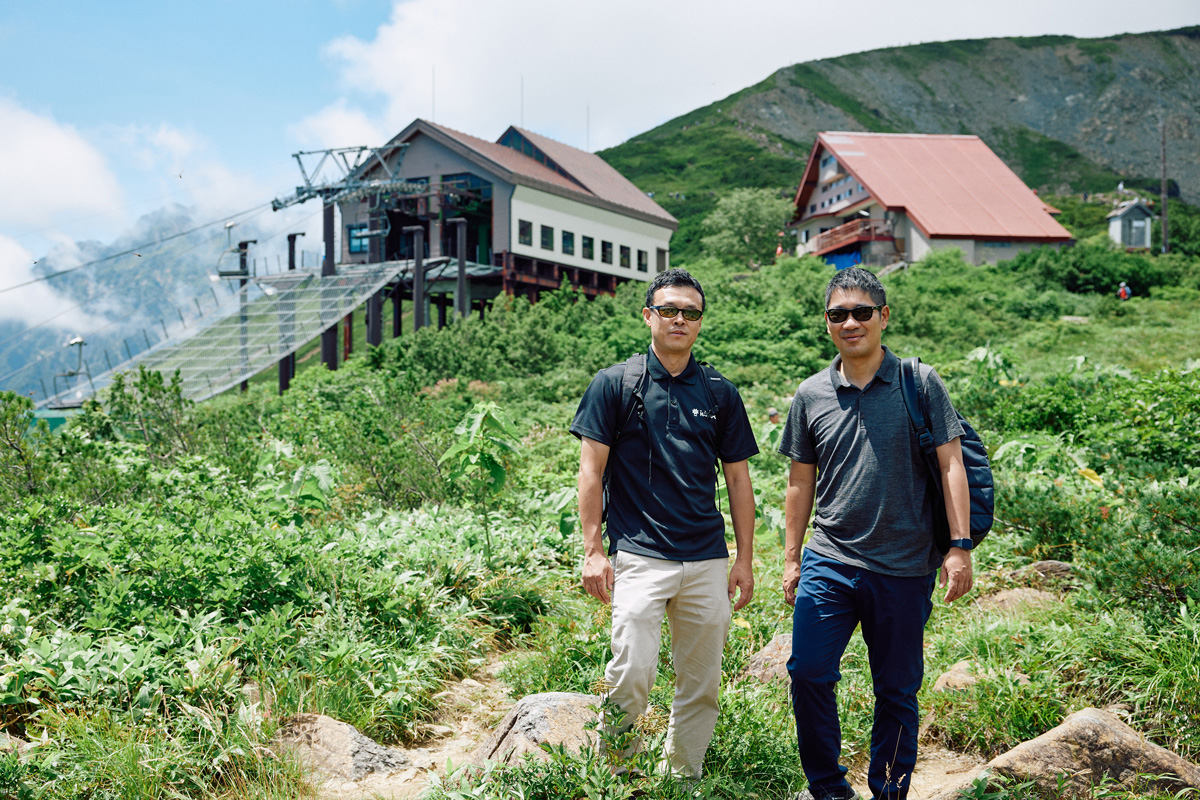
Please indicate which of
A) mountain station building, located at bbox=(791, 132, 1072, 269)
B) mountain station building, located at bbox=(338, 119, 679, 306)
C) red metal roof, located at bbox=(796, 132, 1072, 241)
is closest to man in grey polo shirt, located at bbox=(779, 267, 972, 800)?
mountain station building, located at bbox=(338, 119, 679, 306)

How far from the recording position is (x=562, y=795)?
10.6 feet

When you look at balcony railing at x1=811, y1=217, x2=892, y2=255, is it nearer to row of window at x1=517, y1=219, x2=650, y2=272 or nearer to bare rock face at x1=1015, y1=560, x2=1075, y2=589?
row of window at x1=517, y1=219, x2=650, y2=272

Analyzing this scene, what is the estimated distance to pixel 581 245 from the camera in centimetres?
2972

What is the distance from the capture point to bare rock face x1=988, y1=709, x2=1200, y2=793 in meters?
3.67

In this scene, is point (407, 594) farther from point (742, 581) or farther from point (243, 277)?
point (243, 277)

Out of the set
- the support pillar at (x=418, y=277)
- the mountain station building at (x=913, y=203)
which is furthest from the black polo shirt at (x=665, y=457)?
the mountain station building at (x=913, y=203)

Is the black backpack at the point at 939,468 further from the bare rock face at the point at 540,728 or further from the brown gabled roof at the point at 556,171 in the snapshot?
the brown gabled roof at the point at 556,171

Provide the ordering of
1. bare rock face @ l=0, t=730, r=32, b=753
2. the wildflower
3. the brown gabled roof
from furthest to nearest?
the brown gabled roof < the wildflower < bare rock face @ l=0, t=730, r=32, b=753

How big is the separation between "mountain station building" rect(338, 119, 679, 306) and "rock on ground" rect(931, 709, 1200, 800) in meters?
23.3


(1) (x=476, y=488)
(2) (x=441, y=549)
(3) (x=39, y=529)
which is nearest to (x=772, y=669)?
(2) (x=441, y=549)

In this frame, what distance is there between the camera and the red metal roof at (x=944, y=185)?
33406 millimetres

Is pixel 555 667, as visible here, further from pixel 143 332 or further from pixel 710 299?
pixel 143 332

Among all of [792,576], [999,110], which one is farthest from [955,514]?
[999,110]

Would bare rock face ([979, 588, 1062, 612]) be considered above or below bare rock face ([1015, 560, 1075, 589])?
below
